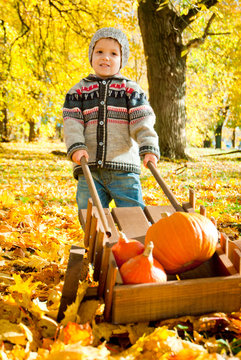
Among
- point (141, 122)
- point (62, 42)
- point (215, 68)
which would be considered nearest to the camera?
point (141, 122)

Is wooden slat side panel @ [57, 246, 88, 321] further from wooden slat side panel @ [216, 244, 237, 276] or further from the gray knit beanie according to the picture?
the gray knit beanie

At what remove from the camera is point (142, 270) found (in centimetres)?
139

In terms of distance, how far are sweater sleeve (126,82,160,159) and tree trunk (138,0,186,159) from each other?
619 cm

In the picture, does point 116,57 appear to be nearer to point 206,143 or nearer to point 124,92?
point 124,92

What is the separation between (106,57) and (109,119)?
1.51ft

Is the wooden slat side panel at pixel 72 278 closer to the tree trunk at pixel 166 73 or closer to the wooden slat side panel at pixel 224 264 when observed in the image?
the wooden slat side panel at pixel 224 264

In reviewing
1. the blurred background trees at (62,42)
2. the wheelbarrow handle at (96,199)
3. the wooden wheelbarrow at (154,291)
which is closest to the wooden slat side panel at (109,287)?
the wooden wheelbarrow at (154,291)

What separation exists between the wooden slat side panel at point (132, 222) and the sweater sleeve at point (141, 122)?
0.46 meters

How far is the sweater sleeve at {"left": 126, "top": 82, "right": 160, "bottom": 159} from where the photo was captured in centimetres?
243

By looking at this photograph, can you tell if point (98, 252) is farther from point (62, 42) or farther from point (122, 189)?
point (62, 42)

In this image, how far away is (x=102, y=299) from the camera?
148 cm

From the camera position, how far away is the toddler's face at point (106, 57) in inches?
104

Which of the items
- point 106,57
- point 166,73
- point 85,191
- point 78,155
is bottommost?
point 85,191

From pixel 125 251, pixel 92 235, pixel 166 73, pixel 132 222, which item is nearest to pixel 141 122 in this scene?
pixel 132 222
